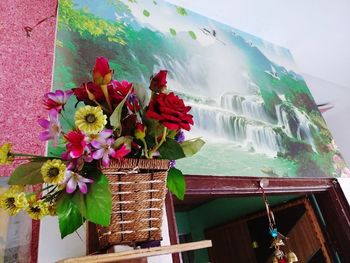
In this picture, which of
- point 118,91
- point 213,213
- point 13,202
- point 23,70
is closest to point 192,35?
point 23,70

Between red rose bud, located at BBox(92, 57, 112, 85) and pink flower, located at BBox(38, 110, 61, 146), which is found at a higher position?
red rose bud, located at BBox(92, 57, 112, 85)

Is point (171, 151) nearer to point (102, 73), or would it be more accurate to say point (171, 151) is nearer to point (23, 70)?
point (102, 73)

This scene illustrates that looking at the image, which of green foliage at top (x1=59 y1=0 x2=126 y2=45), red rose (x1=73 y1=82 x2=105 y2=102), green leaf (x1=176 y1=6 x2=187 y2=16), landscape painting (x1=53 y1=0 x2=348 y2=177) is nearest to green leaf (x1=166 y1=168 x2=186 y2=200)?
red rose (x1=73 y1=82 x2=105 y2=102)

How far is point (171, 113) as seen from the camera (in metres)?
0.53

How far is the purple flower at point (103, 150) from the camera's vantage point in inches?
20.3

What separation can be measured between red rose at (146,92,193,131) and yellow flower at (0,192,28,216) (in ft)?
0.87

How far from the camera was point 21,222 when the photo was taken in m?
0.69

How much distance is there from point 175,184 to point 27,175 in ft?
1.00

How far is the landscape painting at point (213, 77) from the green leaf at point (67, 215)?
1.54 feet

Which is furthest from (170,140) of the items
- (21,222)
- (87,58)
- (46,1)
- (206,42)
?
(206,42)

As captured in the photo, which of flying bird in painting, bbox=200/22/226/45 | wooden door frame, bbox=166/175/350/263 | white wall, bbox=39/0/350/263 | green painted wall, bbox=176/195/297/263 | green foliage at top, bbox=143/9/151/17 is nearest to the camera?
A: wooden door frame, bbox=166/175/350/263

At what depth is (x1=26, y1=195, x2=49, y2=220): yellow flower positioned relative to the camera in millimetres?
536

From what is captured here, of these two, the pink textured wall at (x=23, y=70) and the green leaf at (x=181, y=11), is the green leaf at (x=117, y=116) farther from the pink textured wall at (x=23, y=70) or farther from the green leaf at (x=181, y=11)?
the green leaf at (x=181, y=11)

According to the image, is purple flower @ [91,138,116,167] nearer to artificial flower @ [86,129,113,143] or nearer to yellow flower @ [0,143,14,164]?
artificial flower @ [86,129,113,143]
